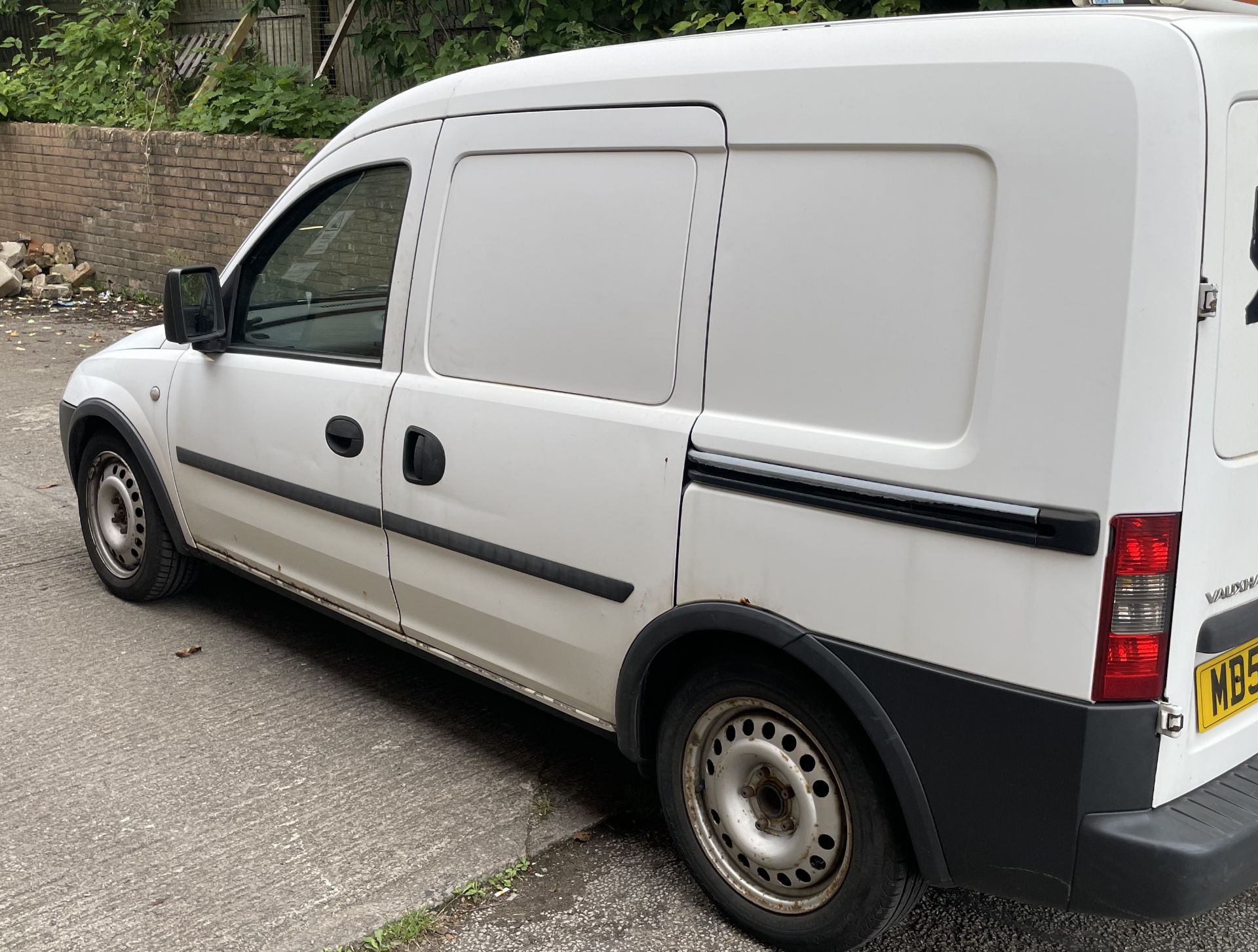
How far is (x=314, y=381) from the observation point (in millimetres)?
3738

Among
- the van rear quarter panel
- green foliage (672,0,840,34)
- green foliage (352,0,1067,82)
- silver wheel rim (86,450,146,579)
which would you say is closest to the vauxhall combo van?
the van rear quarter panel

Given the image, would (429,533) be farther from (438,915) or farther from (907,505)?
(907,505)

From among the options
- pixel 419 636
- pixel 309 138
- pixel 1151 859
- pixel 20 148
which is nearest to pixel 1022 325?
pixel 1151 859

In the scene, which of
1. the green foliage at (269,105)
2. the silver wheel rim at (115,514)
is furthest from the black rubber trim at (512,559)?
the green foliage at (269,105)

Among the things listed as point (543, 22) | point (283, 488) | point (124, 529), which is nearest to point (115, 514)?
point (124, 529)

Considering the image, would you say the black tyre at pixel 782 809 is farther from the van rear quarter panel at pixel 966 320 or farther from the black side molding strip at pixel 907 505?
the black side molding strip at pixel 907 505

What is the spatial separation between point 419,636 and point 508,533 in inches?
25.4

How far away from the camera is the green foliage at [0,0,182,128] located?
12.1m

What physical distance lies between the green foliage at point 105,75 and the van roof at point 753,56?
31.3 feet

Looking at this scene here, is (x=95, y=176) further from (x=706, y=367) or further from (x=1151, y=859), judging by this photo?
(x=1151, y=859)

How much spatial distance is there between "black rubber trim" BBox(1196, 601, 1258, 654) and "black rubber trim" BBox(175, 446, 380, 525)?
87.1 inches

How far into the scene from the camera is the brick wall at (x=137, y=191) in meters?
10.5

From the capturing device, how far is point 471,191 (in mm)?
3324

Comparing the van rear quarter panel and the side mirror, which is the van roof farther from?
the side mirror
